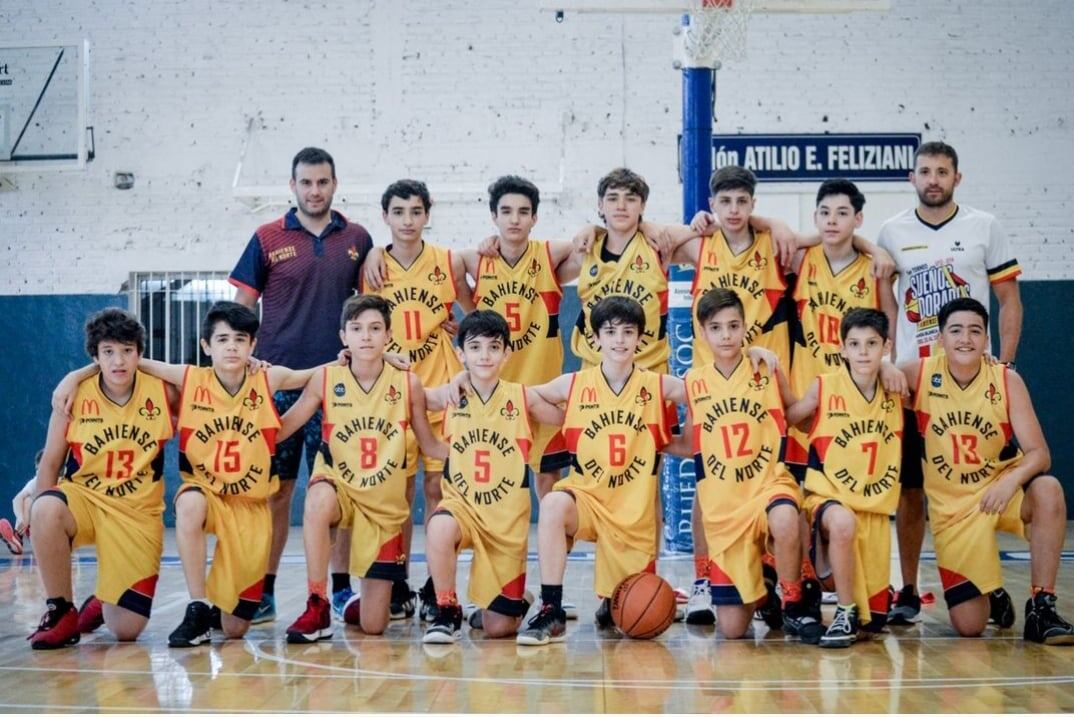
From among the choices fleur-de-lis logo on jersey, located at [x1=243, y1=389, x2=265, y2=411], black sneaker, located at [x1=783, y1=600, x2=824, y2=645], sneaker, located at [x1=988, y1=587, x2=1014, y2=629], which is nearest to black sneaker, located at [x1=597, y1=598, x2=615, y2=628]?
black sneaker, located at [x1=783, y1=600, x2=824, y2=645]

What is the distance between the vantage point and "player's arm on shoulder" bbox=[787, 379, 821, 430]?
16.2 feet

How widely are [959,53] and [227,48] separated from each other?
6.30m

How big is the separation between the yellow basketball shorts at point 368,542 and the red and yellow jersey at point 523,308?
0.99 meters

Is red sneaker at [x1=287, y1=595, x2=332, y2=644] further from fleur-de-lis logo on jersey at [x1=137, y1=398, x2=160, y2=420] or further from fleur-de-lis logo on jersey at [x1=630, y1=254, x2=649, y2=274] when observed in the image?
fleur-de-lis logo on jersey at [x1=630, y1=254, x2=649, y2=274]

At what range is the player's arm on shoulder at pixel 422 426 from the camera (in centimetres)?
511

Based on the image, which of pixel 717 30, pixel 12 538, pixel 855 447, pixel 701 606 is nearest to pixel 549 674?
pixel 701 606

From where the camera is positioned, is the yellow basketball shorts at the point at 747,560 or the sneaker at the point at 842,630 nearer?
the sneaker at the point at 842,630

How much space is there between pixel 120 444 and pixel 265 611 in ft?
3.18

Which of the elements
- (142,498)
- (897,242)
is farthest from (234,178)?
(897,242)

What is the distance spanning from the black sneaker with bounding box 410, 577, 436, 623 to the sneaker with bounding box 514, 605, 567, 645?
669mm

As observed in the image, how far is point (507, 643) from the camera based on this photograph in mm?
4641

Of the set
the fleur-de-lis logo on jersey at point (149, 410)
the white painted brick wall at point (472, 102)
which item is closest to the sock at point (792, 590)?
the fleur-de-lis logo on jersey at point (149, 410)

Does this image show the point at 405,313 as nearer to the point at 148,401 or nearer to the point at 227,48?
the point at 148,401

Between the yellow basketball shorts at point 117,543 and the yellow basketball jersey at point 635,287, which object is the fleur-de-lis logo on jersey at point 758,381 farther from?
the yellow basketball shorts at point 117,543
